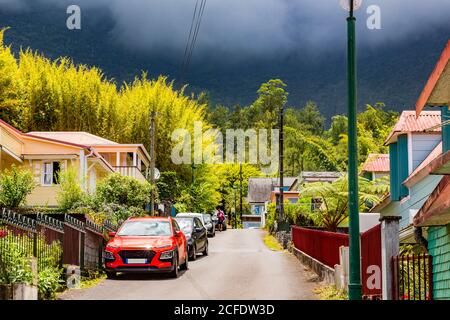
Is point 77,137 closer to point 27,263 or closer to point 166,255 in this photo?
point 166,255

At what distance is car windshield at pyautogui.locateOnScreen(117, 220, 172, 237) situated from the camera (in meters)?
21.7

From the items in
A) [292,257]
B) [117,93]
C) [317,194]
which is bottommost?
[292,257]

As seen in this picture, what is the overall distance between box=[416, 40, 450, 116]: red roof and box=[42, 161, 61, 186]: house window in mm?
33651

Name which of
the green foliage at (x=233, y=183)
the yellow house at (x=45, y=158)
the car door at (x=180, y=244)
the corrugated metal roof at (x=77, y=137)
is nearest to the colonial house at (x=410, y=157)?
the car door at (x=180, y=244)

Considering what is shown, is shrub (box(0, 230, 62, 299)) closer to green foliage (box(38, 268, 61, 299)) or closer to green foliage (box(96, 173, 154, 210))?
green foliage (box(38, 268, 61, 299))

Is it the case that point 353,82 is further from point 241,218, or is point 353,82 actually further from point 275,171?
point 275,171

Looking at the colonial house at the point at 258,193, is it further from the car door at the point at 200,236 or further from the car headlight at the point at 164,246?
the car headlight at the point at 164,246

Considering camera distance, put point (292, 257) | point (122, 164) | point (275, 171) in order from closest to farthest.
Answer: point (292, 257)
point (122, 164)
point (275, 171)

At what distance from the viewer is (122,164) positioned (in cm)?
5675

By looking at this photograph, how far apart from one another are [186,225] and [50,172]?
18189 mm

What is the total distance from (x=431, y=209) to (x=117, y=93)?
6179 centimetres
